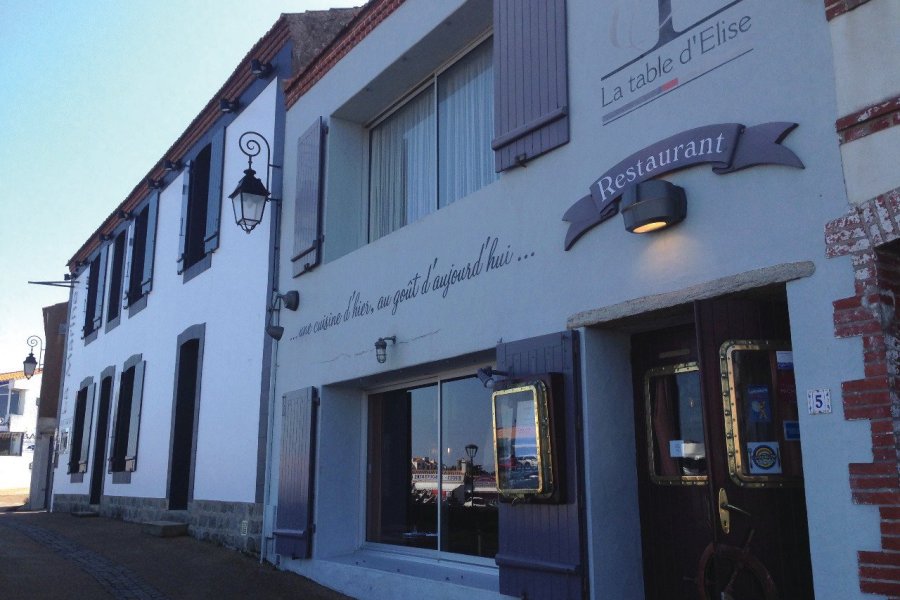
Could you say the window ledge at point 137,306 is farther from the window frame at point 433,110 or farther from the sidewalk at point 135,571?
the window frame at point 433,110

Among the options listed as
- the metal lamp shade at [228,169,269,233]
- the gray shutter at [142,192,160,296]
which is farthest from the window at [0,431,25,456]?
the metal lamp shade at [228,169,269,233]

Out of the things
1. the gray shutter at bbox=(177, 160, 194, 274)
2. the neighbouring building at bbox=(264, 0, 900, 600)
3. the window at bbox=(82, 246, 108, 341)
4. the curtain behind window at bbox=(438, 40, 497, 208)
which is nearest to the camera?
the neighbouring building at bbox=(264, 0, 900, 600)

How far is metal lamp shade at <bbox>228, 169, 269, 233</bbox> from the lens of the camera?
974 cm

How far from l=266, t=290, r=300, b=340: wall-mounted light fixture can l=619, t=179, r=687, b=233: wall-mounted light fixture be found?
5346 millimetres

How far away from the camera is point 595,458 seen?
538 centimetres

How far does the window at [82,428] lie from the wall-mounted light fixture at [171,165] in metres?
6.09

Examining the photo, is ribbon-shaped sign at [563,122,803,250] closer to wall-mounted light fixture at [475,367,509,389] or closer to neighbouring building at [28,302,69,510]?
wall-mounted light fixture at [475,367,509,389]

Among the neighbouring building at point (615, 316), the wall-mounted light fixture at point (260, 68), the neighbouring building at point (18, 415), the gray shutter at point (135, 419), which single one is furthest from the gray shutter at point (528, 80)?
the neighbouring building at point (18, 415)

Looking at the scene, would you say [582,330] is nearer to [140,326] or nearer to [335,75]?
[335,75]

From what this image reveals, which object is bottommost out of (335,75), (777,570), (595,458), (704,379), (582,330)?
(777,570)

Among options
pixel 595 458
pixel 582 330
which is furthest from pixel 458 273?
pixel 595 458

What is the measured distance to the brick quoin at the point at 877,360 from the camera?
3.73 metres

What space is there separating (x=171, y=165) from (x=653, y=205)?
1143 cm

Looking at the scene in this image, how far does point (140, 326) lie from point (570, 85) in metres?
11.4
